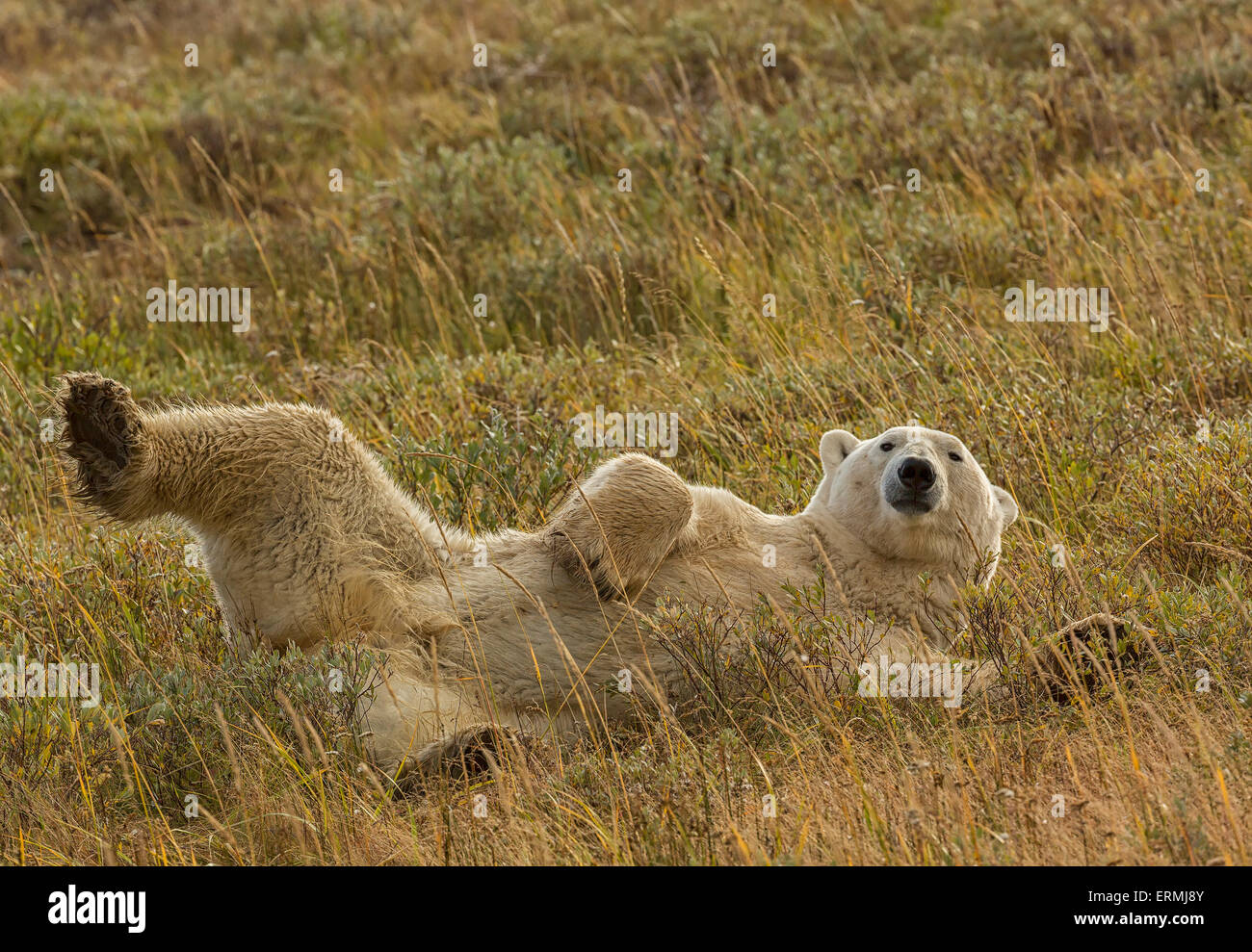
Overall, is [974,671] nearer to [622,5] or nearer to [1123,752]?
[1123,752]

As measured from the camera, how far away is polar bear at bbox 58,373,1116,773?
4.26m

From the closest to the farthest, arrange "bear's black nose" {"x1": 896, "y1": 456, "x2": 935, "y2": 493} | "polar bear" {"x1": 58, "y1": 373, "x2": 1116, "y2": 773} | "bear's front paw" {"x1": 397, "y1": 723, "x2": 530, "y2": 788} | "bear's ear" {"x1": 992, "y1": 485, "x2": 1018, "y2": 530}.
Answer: "bear's front paw" {"x1": 397, "y1": 723, "x2": 530, "y2": 788} < "polar bear" {"x1": 58, "y1": 373, "x2": 1116, "y2": 773} < "bear's black nose" {"x1": 896, "y1": 456, "x2": 935, "y2": 493} < "bear's ear" {"x1": 992, "y1": 485, "x2": 1018, "y2": 530}

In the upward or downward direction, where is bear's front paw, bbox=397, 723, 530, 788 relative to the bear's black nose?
downward

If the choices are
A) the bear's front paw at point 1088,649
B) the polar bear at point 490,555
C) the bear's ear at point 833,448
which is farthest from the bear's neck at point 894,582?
the bear's front paw at point 1088,649

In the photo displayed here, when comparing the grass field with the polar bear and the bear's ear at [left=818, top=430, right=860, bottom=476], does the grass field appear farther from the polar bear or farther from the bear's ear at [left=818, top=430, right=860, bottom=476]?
the bear's ear at [left=818, top=430, right=860, bottom=476]

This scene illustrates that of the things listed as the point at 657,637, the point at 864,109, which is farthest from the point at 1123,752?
the point at 864,109

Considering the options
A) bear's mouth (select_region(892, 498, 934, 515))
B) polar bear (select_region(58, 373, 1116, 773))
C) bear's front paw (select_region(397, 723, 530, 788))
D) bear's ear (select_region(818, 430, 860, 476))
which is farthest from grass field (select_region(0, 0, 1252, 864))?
bear's ear (select_region(818, 430, 860, 476))

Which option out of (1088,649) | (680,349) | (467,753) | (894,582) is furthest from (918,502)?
(680,349)

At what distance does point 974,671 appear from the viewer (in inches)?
166

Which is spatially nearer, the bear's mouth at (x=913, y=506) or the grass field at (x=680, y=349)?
the grass field at (x=680, y=349)

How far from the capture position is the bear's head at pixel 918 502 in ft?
14.8

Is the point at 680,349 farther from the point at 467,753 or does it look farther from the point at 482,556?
the point at 467,753

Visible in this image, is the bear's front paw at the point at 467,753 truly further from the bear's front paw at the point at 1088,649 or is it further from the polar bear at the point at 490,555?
the bear's front paw at the point at 1088,649

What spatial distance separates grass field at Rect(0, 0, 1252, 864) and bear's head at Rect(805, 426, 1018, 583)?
9.1 inches
